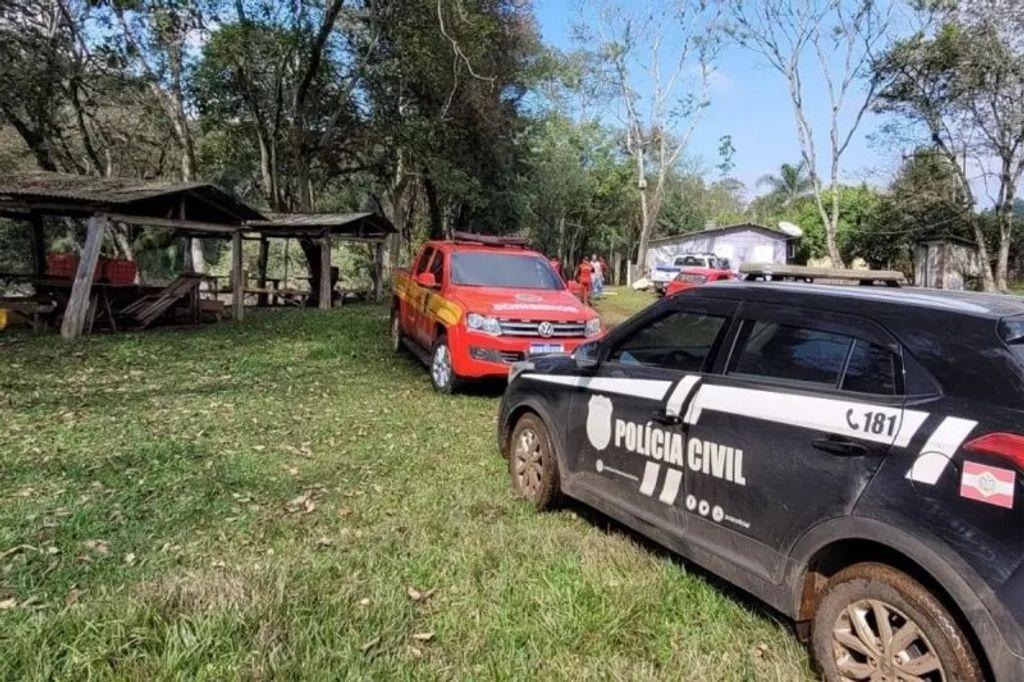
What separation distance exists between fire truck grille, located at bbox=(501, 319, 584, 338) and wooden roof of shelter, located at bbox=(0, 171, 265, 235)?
788 cm

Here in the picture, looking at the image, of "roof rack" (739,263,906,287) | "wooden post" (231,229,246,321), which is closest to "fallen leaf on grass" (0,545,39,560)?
"roof rack" (739,263,906,287)

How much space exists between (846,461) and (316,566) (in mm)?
2702

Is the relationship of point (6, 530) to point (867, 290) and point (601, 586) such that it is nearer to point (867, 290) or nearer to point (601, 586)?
point (601, 586)

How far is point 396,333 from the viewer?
12.2 meters

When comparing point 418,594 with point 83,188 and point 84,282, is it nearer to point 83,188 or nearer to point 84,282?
point 84,282

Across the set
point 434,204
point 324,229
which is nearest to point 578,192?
point 434,204

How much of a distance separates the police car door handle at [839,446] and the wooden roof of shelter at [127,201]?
12.6 m

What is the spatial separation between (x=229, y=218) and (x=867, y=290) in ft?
49.1

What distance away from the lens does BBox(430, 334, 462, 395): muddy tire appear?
8.91 metres

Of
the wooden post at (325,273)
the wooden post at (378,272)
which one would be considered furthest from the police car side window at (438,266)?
the wooden post at (378,272)

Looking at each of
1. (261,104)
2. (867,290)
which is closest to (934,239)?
(261,104)

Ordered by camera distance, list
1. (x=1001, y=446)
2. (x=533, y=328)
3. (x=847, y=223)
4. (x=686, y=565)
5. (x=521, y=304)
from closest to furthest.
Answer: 1. (x=1001, y=446)
2. (x=686, y=565)
3. (x=533, y=328)
4. (x=521, y=304)
5. (x=847, y=223)

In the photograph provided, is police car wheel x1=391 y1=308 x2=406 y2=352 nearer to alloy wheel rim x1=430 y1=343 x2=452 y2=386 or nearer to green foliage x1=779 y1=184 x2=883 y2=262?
alloy wheel rim x1=430 y1=343 x2=452 y2=386

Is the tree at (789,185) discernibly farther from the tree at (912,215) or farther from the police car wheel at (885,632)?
the police car wheel at (885,632)
